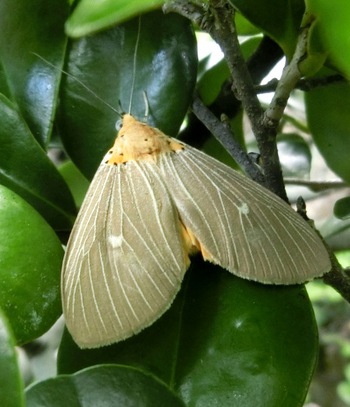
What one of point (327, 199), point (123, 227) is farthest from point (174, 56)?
point (327, 199)

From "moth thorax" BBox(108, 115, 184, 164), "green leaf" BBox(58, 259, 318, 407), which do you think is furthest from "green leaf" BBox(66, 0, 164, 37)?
"green leaf" BBox(58, 259, 318, 407)

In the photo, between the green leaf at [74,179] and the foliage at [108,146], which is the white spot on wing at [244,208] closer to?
the foliage at [108,146]

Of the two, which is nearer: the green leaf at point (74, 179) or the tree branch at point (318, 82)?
the tree branch at point (318, 82)

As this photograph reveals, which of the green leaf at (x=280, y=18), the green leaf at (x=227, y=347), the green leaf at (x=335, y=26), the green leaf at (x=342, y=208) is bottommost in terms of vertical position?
the green leaf at (x=227, y=347)

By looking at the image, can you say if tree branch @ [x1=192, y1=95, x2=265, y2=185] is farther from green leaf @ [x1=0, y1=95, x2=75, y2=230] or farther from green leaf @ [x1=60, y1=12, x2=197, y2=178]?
green leaf @ [x1=0, y1=95, x2=75, y2=230]

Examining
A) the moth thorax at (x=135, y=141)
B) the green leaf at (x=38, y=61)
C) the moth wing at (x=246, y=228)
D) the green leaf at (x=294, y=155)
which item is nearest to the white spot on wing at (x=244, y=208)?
the moth wing at (x=246, y=228)

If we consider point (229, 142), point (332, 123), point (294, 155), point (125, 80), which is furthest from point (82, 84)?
point (294, 155)

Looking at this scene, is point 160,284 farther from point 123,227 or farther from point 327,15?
point 327,15
